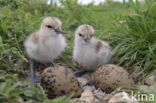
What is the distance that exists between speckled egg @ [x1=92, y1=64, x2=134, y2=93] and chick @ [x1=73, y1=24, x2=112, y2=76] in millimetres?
437

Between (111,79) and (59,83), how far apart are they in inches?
25.0

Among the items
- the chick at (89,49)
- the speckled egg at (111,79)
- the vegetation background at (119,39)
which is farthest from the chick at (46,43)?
the speckled egg at (111,79)

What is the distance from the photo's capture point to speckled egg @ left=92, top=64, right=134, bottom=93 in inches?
126

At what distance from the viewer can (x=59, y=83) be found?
3041mm

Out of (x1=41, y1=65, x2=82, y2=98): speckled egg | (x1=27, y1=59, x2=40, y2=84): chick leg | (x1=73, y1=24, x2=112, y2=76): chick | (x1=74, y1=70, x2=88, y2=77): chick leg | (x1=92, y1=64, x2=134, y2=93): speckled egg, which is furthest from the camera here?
(x1=74, y1=70, x2=88, y2=77): chick leg

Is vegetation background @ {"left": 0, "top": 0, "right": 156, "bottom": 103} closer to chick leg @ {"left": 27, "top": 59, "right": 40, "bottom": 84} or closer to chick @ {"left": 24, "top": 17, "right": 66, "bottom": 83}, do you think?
chick leg @ {"left": 27, "top": 59, "right": 40, "bottom": 84}

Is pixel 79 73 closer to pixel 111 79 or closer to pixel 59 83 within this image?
pixel 111 79

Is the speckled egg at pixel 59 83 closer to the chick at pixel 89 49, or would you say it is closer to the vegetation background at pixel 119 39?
the vegetation background at pixel 119 39

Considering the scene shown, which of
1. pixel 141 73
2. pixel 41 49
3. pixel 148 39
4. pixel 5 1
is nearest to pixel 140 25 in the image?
pixel 148 39

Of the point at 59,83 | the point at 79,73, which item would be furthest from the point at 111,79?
the point at 79,73

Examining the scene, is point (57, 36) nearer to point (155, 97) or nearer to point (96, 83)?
point (96, 83)

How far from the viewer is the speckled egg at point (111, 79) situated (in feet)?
10.5

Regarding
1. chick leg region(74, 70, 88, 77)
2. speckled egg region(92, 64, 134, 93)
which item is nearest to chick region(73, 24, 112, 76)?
chick leg region(74, 70, 88, 77)

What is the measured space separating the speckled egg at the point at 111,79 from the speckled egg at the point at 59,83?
1.10 feet
